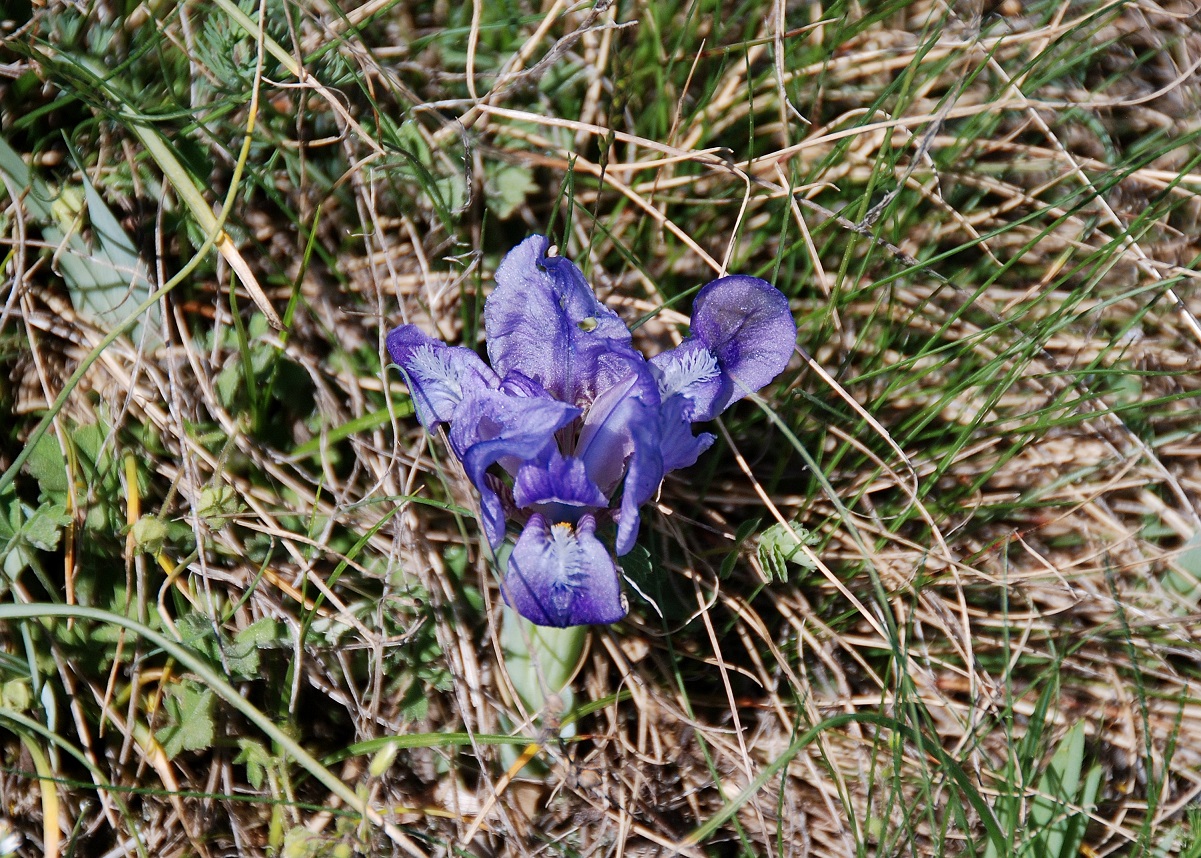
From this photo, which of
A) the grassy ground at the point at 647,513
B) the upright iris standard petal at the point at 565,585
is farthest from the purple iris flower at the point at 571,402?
the grassy ground at the point at 647,513

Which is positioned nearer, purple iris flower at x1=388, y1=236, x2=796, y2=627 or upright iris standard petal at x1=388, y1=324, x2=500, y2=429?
purple iris flower at x1=388, y1=236, x2=796, y2=627

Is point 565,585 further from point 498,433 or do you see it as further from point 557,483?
point 498,433

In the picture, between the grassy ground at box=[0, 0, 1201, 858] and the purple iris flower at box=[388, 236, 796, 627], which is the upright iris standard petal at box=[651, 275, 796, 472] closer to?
the purple iris flower at box=[388, 236, 796, 627]

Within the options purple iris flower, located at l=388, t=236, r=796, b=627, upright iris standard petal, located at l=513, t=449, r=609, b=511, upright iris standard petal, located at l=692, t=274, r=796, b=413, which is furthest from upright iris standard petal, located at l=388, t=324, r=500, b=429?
upright iris standard petal, located at l=692, t=274, r=796, b=413

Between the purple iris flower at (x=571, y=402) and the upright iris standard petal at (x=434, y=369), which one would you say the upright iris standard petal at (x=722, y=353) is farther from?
the upright iris standard petal at (x=434, y=369)

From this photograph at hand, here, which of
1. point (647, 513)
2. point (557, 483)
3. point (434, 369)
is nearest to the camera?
point (557, 483)

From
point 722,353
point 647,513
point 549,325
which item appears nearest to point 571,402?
point 549,325

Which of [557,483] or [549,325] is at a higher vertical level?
[549,325]
